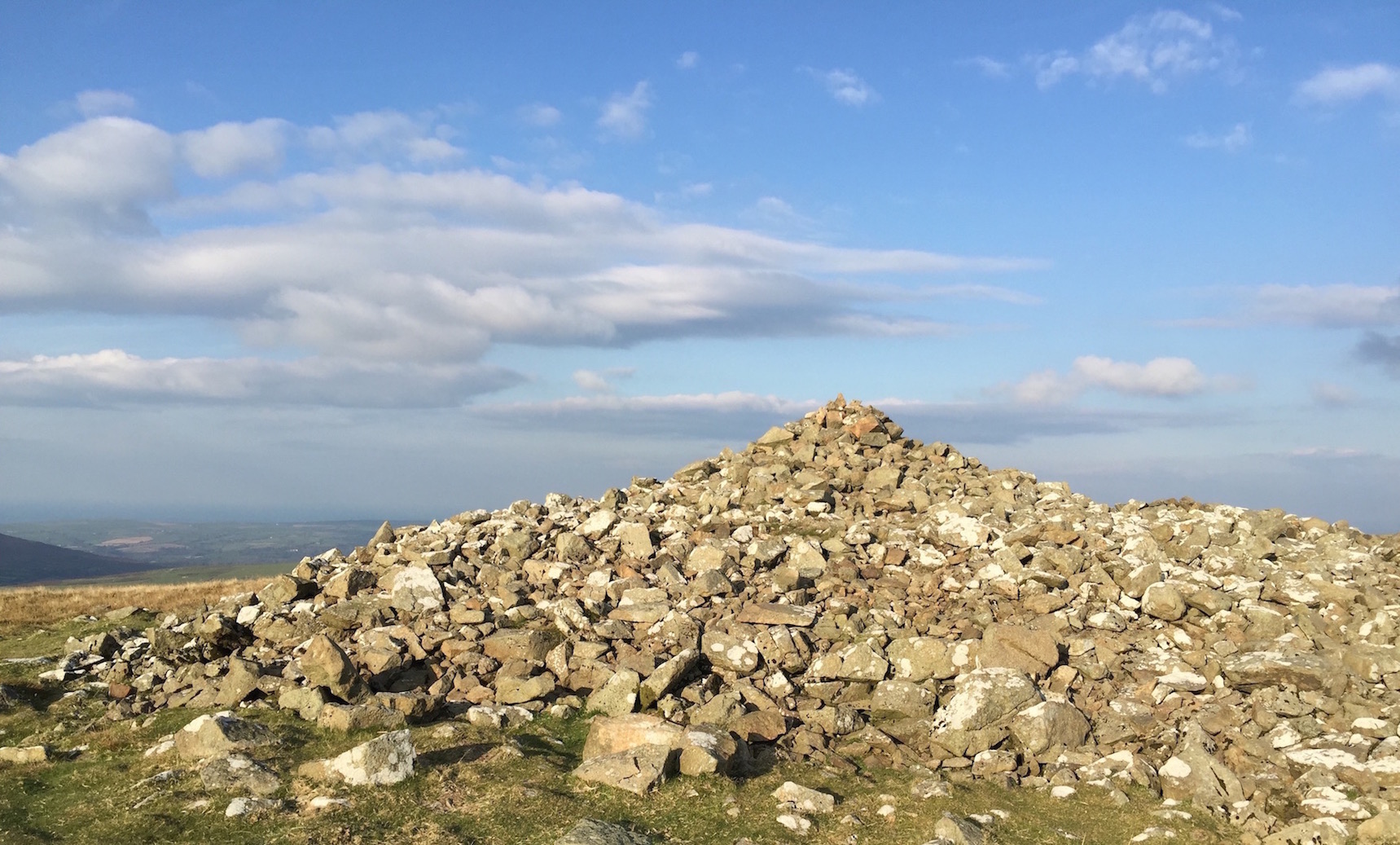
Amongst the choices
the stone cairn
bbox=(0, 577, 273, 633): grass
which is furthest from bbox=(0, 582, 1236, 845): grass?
bbox=(0, 577, 273, 633): grass

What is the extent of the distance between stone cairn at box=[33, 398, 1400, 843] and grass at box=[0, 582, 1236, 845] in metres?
0.65

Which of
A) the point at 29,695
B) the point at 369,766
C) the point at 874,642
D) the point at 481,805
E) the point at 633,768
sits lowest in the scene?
the point at 481,805

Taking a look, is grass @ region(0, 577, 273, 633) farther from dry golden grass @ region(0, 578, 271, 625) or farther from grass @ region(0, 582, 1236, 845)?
grass @ region(0, 582, 1236, 845)

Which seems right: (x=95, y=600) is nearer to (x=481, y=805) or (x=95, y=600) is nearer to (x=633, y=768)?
(x=481, y=805)

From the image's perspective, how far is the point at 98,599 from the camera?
32.6 metres

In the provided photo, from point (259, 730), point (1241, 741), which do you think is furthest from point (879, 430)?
point (259, 730)

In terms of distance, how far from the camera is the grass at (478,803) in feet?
41.3

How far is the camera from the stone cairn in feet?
52.9

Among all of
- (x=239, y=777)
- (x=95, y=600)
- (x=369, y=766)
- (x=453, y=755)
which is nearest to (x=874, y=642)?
(x=453, y=755)

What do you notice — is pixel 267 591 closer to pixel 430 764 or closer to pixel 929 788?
pixel 430 764

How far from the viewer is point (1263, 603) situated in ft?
66.6

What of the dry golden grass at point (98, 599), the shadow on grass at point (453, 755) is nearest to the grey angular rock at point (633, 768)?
the shadow on grass at point (453, 755)

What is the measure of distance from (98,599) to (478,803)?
26.5 m

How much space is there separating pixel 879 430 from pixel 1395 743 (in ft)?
→ 57.3
